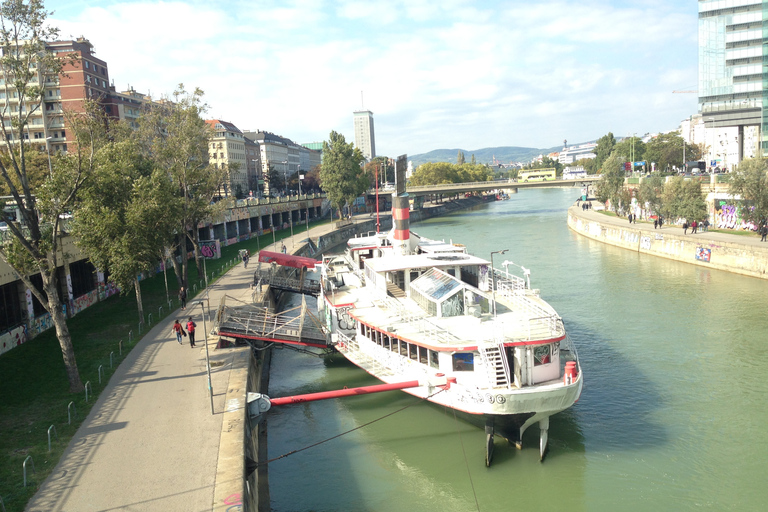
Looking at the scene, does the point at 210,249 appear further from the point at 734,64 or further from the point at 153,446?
the point at 734,64

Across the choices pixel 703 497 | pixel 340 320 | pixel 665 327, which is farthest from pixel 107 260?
pixel 665 327

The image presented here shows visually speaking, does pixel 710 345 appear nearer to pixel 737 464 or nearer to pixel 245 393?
pixel 737 464

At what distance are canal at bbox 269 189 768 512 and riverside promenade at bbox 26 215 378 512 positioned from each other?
3.50 m

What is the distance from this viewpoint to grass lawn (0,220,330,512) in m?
15.9

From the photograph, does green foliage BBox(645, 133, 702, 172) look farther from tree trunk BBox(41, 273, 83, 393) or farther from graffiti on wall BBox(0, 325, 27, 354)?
tree trunk BBox(41, 273, 83, 393)

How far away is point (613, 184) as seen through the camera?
89625mm

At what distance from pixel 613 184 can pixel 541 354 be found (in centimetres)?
7784

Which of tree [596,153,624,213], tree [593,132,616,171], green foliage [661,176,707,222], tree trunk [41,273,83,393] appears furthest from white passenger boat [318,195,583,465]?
tree [593,132,616,171]

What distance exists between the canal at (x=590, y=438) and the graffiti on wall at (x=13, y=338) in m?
12.6

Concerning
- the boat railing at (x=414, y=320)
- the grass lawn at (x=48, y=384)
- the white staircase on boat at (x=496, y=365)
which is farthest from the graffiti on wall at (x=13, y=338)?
the white staircase on boat at (x=496, y=365)

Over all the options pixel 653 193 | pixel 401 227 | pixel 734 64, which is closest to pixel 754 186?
pixel 653 193

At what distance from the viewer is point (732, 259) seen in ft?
159

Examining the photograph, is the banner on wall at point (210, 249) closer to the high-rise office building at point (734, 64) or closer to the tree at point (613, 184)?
the tree at point (613, 184)

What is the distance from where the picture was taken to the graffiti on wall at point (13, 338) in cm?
2686
